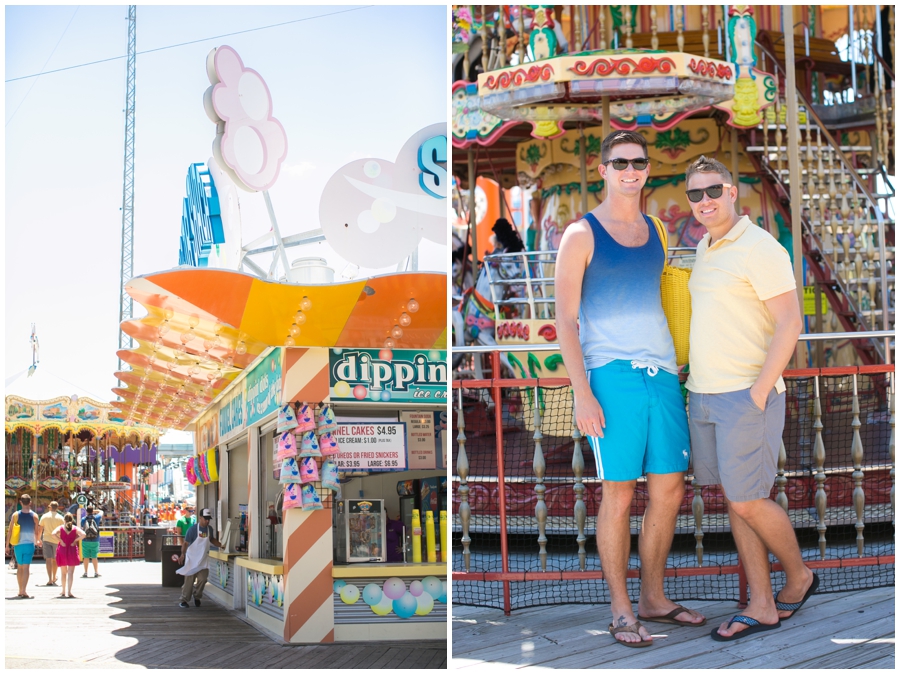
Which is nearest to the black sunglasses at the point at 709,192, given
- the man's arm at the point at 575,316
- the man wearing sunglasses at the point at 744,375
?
the man wearing sunglasses at the point at 744,375

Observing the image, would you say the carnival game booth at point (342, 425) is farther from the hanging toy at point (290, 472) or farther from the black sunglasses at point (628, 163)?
the black sunglasses at point (628, 163)

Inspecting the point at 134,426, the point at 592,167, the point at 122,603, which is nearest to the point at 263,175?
the point at 592,167

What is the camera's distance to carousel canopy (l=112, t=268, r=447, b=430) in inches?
211

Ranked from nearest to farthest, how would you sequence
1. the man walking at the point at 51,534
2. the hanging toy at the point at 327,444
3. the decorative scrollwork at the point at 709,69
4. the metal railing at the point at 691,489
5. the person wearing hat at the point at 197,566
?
the metal railing at the point at 691,489 → the hanging toy at the point at 327,444 → the decorative scrollwork at the point at 709,69 → the person wearing hat at the point at 197,566 → the man walking at the point at 51,534

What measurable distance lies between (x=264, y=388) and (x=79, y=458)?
8081 mm

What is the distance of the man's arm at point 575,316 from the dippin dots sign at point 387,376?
3160 millimetres

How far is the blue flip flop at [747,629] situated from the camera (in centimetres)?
344

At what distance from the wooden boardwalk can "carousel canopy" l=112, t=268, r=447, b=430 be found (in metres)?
2.02

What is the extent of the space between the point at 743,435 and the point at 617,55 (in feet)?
13.9

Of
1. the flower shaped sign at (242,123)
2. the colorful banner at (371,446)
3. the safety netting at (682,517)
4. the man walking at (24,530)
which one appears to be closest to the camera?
the safety netting at (682,517)

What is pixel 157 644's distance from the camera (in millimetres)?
6371

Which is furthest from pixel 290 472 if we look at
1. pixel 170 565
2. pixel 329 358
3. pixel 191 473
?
pixel 191 473

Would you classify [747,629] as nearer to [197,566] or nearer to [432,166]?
[432,166]

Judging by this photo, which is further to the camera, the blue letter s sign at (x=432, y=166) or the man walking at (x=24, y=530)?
the man walking at (x=24, y=530)
